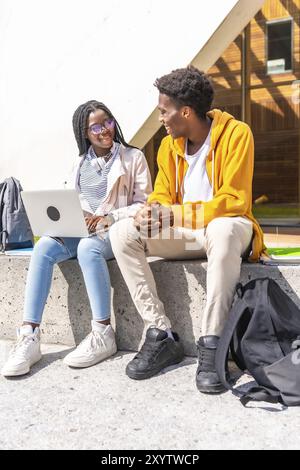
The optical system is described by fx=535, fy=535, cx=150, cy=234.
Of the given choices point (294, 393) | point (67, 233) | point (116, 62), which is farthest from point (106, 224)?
point (116, 62)

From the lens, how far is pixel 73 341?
134 inches

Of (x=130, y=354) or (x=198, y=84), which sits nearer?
(x=198, y=84)

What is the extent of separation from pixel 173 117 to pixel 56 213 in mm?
831

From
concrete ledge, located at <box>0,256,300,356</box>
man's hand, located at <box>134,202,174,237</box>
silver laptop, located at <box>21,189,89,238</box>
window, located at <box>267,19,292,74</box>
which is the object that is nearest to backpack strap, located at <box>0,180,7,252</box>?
concrete ledge, located at <box>0,256,300,356</box>

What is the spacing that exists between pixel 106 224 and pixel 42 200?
39 cm

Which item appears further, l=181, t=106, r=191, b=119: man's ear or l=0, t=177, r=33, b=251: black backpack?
l=0, t=177, r=33, b=251: black backpack

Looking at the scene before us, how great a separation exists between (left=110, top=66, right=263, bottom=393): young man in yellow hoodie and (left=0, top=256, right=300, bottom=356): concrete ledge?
11 cm

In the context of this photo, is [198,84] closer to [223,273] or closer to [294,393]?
[223,273]

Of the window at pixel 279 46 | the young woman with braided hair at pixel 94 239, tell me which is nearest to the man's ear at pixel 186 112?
the young woman with braided hair at pixel 94 239

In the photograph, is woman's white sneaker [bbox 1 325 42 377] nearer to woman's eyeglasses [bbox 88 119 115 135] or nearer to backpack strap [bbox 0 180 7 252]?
backpack strap [bbox 0 180 7 252]

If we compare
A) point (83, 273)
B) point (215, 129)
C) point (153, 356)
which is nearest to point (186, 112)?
point (215, 129)

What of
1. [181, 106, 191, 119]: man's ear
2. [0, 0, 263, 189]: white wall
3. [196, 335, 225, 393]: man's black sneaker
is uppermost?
[0, 0, 263, 189]: white wall

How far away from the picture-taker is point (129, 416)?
7.61 ft

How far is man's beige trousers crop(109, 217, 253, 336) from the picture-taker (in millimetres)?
2551
